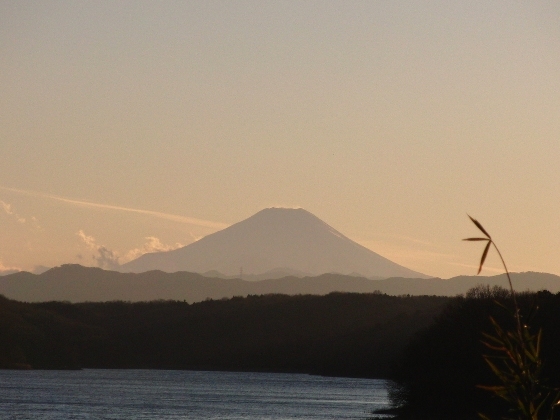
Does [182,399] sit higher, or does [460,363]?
[460,363]

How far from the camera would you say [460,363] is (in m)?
88.0

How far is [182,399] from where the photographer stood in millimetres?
128000

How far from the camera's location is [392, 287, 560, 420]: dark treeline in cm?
8175

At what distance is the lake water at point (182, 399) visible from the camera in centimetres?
10200

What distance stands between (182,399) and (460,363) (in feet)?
160

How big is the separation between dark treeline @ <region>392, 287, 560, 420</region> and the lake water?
18.7 feet

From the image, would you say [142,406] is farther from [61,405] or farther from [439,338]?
[439,338]

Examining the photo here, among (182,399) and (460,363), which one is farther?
(182,399)

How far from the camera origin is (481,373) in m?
84.2

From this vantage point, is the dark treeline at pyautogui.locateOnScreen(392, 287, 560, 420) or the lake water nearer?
the dark treeline at pyautogui.locateOnScreen(392, 287, 560, 420)

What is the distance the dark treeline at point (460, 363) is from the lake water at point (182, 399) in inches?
225

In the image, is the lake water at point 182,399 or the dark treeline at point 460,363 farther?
the lake water at point 182,399

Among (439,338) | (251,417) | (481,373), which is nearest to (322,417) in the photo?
(251,417)

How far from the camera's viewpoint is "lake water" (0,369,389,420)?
10200 centimetres
